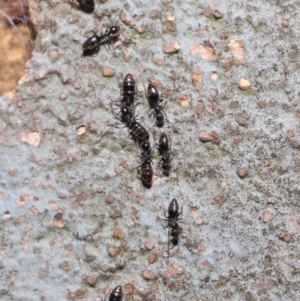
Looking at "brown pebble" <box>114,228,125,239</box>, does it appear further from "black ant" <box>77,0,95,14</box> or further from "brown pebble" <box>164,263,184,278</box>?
"black ant" <box>77,0,95,14</box>

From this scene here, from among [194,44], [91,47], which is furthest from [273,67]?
[91,47]

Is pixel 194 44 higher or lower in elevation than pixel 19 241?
higher

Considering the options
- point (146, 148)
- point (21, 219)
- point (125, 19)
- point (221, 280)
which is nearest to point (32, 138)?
point (21, 219)

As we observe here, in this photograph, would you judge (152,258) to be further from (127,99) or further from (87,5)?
(87,5)

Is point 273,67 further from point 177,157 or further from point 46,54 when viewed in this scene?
point 46,54

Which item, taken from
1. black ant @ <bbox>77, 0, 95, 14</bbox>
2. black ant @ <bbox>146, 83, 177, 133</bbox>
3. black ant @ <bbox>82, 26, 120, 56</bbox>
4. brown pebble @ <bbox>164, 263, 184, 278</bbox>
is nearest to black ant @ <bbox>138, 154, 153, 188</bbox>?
black ant @ <bbox>146, 83, 177, 133</bbox>
